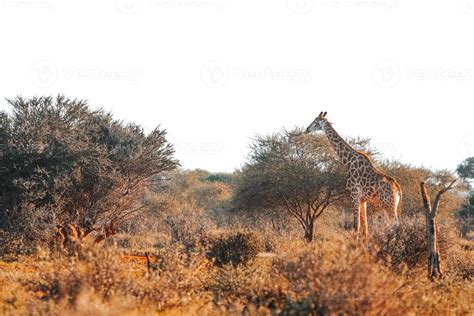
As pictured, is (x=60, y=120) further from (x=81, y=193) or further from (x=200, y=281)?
(x=200, y=281)

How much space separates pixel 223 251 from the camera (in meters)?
17.5

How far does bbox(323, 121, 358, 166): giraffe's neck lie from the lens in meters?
20.5

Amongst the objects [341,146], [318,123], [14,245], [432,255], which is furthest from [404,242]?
[14,245]

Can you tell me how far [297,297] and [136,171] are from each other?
526 inches

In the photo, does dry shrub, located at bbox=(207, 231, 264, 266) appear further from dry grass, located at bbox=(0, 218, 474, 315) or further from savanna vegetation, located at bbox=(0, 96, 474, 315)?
dry grass, located at bbox=(0, 218, 474, 315)

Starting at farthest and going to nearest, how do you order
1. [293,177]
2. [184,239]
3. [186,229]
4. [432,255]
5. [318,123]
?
1. [293,177]
2. [186,229]
3. [184,239]
4. [318,123]
5. [432,255]

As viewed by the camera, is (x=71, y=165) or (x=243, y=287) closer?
(x=243, y=287)

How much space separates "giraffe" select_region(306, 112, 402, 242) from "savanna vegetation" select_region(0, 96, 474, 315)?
0.73m

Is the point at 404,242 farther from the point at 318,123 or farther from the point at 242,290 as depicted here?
the point at 318,123

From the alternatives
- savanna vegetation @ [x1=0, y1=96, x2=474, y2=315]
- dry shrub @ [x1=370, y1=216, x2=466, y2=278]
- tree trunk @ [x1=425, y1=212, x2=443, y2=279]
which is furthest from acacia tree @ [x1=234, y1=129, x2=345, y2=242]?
tree trunk @ [x1=425, y1=212, x2=443, y2=279]

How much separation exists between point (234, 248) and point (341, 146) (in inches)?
222

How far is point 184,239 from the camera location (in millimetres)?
22688

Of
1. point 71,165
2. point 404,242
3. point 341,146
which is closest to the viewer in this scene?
point 404,242

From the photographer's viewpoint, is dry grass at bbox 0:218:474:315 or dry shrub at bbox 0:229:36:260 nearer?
dry grass at bbox 0:218:474:315
